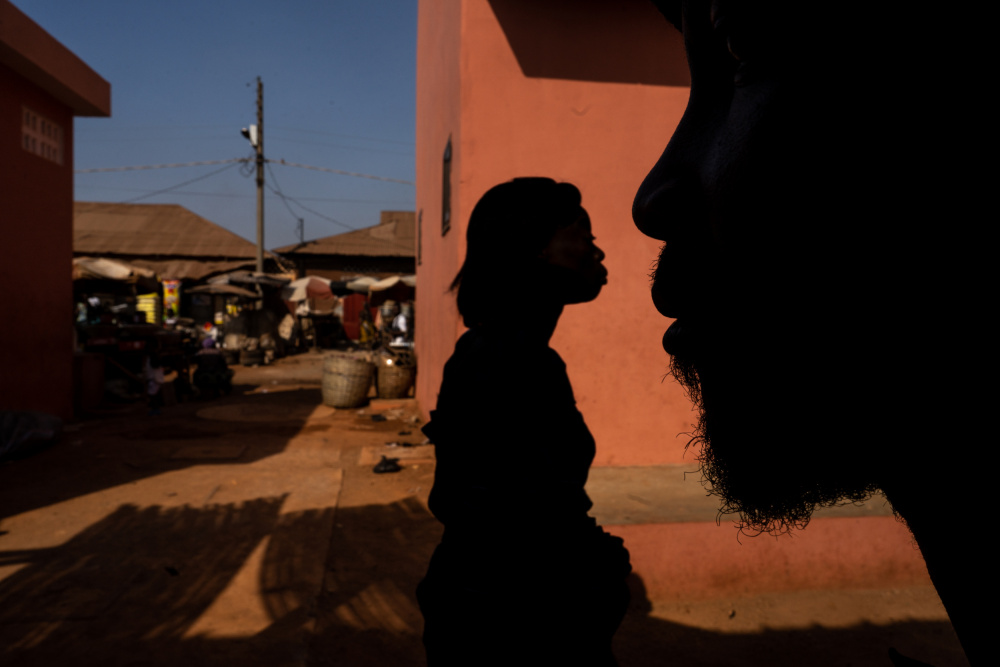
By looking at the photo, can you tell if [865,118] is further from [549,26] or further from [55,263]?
[55,263]

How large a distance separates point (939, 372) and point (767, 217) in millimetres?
184

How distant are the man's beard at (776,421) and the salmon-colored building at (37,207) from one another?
8793 mm

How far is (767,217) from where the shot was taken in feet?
1.76

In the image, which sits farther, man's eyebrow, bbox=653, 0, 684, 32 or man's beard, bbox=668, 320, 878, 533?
man's eyebrow, bbox=653, 0, 684, 32

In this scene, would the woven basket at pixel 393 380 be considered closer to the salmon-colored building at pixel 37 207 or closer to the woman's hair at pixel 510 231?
the salmon-colored building at pixel 37 207

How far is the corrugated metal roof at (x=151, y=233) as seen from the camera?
25266mm

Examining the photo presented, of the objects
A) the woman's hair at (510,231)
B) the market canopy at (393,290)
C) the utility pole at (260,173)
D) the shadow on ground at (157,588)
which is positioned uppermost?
the utility pole at (260,173)

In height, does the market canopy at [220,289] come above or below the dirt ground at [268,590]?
above

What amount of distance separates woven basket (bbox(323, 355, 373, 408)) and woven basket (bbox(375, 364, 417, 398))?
0.76ft

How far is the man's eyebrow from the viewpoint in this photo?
0.71 metres

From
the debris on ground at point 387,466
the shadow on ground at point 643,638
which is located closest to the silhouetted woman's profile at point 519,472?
the shadow on ground at point 643,638

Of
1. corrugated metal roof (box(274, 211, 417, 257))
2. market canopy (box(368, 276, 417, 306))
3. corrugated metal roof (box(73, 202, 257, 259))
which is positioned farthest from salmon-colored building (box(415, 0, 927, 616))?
corrugated metal roof (box(73, 202, 257, 259))

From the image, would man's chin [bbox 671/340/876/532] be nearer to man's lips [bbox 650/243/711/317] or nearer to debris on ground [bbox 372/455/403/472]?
man's lips [bbox 650/243/711/317]

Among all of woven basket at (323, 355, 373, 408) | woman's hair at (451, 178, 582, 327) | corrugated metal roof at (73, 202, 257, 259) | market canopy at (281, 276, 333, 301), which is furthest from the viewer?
corrugated metal roof at (73, 202, 257, 259)
